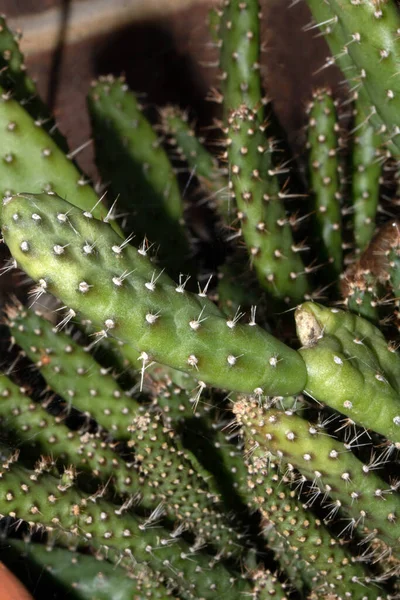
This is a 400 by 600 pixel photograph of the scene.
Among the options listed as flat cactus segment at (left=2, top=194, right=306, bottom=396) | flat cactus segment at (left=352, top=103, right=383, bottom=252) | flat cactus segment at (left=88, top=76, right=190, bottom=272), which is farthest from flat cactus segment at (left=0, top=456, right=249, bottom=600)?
flat cactus segment at (left=352, top=103, right=383, bottom=252)

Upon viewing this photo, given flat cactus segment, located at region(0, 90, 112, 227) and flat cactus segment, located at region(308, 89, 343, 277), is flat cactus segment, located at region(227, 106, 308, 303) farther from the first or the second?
flat cactus segment, located at region(0, 90, 112, 227)

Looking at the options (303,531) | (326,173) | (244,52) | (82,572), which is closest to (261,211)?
(326,173)

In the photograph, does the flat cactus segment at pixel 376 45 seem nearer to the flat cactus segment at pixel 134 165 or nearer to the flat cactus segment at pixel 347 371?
the flat cactus segment at pixel 347 371

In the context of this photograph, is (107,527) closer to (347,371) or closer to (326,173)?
(347,371)

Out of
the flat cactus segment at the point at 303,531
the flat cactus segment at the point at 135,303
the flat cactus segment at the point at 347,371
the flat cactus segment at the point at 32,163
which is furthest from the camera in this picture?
the flat cactus segment at the point at 32,163

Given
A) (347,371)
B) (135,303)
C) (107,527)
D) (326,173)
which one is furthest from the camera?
(326,173)

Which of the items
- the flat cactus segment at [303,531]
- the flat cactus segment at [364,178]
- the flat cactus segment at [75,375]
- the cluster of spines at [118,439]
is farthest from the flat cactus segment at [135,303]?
the flat cactus segment at [364,178]

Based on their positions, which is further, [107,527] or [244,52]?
[244,52]
